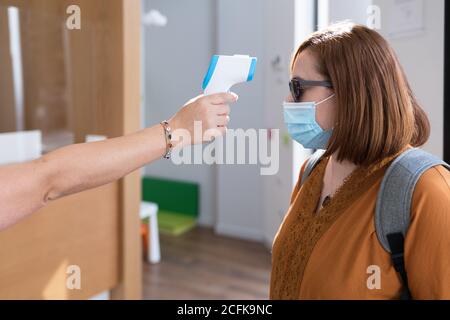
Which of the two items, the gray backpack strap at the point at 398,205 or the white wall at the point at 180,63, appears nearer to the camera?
the gray backpack strap at the point at 398,205

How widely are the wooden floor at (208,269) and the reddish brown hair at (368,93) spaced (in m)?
1.89

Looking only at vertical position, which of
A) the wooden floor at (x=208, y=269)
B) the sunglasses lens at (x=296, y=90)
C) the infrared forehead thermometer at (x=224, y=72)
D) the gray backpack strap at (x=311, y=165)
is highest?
the infrared forehead thermometer at (x=224, y=72)

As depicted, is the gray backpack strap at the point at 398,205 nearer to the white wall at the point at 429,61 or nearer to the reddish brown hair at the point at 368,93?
the reddish brown hair at the point at 368,93

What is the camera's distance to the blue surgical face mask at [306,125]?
99 cm

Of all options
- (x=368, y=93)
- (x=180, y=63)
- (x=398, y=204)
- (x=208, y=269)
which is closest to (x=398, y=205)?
(x=398, y=204)

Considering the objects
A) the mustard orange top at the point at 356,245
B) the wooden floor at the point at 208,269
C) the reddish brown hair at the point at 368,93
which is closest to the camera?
the mustard orange top at the point at 356,245

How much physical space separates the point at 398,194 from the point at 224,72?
37cm

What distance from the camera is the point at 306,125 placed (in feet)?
3.34

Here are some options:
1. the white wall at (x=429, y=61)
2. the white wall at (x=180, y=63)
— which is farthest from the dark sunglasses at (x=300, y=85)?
the white wall at (x=180, y=63)

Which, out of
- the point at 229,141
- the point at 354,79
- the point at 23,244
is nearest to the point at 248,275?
the point at 23,244

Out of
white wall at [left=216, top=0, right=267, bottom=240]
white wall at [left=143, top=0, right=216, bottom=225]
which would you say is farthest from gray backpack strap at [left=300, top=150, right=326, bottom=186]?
white wall at [left=143, top=0, right=216, bottom=225]

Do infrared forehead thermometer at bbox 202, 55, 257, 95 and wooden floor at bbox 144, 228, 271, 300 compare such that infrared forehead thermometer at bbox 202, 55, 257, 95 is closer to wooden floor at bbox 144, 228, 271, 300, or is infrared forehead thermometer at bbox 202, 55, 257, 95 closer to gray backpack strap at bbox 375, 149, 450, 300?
gray backpack strap at bbox 375, 149, 450, 300

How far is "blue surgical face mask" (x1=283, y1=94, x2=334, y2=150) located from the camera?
0.99 metres
